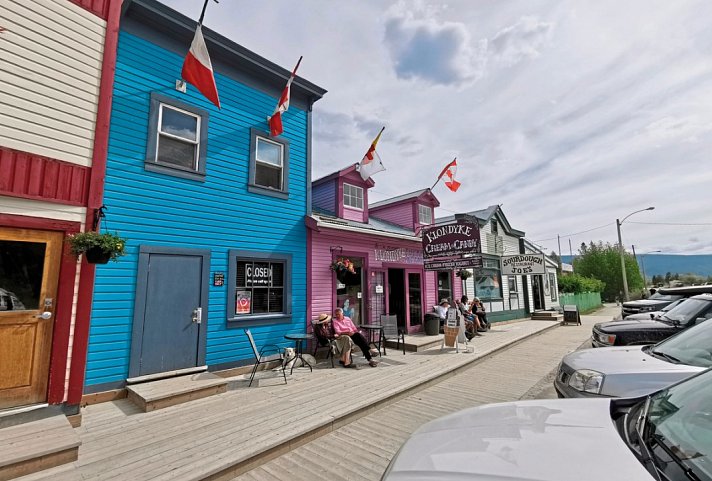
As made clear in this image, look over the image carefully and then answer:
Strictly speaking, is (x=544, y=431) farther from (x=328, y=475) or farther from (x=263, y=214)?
(x=263, y=214)

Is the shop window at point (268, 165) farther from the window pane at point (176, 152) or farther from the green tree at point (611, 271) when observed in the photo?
the green tree at point (611, 271)

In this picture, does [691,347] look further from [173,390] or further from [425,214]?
[425,214]

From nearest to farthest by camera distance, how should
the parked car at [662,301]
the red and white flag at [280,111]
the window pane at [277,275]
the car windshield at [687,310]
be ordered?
the car windshield at [687,310], the red and white flag at [280,111], the window pane at [277,275], the parked car at [662,301]

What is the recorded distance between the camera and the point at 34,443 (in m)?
3.39

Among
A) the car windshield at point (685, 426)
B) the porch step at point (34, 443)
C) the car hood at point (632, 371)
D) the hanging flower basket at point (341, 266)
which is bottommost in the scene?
the porch step at point (34, 443)

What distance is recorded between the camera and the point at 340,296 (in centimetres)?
888

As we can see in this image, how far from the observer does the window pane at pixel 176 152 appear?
6168 millimetres

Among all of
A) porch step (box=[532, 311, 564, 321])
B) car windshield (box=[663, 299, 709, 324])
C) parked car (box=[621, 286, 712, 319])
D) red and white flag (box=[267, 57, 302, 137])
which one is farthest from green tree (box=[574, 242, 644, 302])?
red and white flag (box=[267, 57, 302, 137])

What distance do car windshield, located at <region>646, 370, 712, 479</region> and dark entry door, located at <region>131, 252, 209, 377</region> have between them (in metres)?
6.25

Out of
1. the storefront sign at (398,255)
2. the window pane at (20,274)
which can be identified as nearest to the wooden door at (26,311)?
the window pane at (20,274)

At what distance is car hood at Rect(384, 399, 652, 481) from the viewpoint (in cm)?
136

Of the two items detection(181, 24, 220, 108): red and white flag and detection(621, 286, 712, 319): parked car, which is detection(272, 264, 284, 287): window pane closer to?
detection(181, 24, 220, 108): red and white flag

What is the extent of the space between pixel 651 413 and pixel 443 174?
1079 centimetres

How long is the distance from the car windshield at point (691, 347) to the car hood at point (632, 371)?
182mm
